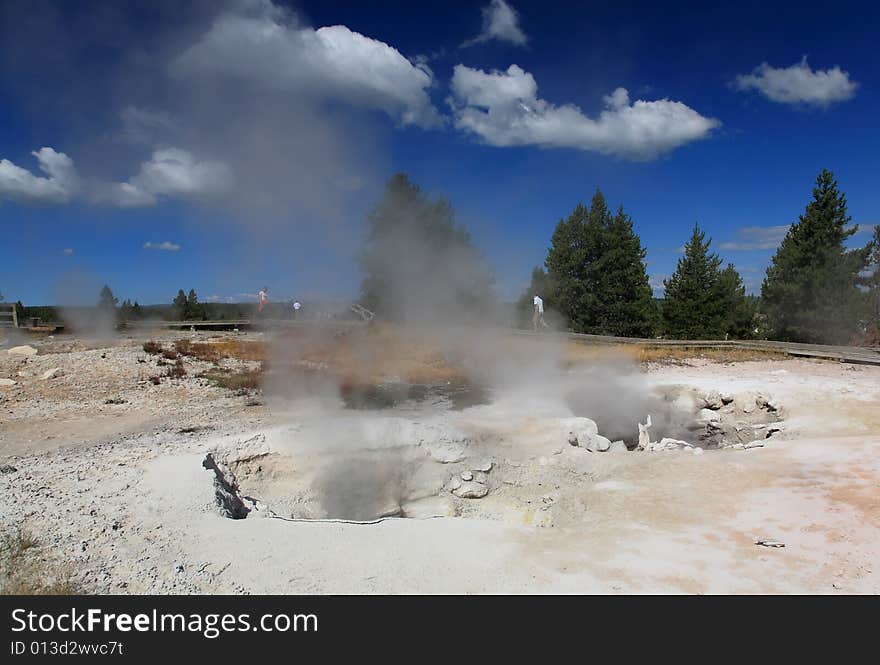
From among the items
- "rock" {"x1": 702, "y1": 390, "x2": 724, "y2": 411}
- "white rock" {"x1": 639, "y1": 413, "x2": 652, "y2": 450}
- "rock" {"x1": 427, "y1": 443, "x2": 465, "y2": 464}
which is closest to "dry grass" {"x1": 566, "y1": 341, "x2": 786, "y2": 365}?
"rock" {"x1": 702, "y1": 390, "x2": 724, "y2": 411}

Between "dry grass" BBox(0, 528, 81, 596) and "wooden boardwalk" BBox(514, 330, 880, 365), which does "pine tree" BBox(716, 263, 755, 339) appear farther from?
"dry grass" BBox(0, 528, 81, 596)

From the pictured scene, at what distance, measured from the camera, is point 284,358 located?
12000 mm

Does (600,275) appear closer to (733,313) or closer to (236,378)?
(733,313)

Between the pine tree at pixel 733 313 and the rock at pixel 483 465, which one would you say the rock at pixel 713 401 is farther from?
the pine tree at pixel 733 313

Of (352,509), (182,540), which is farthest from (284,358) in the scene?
(182,540)

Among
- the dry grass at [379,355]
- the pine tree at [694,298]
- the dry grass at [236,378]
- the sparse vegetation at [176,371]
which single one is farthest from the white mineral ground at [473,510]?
the pine tree at [694,298]

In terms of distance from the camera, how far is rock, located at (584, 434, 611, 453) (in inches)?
243

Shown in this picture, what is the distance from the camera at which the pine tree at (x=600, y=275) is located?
60.7 feet

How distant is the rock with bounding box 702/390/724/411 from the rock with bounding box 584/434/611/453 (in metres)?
3.14

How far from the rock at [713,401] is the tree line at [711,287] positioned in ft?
28.5
